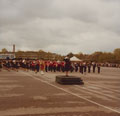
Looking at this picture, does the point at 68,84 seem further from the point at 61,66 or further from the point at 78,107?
the point at 61,66

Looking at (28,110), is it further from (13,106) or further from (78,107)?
(78,107)

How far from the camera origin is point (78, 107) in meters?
8.02

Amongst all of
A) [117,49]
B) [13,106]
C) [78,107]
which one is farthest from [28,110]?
[117,49]

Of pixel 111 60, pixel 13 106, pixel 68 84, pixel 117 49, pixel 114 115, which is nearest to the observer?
pixel 114 115

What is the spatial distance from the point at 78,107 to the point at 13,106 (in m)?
2.47

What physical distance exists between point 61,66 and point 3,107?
97.8ft

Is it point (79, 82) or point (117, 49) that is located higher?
point (117, 49)

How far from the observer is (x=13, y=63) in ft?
125

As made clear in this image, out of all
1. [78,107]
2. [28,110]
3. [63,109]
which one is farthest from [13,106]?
[78,107]

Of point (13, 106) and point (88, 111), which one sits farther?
point (13, 106)

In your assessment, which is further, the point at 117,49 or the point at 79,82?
the point at 117,49

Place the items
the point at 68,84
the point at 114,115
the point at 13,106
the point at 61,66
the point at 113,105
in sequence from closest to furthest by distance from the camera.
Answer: the point at 114,115
the point at 13,106
the point at 113,105
the point at 68,84
the point at 61,66

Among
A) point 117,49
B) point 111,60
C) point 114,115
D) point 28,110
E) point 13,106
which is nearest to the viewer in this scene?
point 114,115

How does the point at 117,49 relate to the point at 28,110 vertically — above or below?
above
